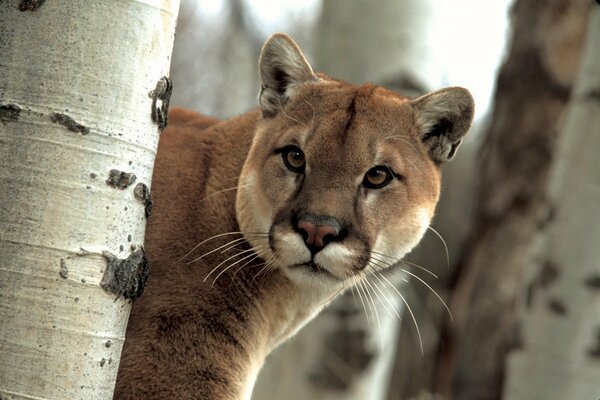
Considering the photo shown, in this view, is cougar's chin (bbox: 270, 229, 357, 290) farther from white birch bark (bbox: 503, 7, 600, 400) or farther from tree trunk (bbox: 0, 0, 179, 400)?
white birch bark (bbox: 503, 7, 600, 400)

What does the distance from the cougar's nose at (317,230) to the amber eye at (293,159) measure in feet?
1.32

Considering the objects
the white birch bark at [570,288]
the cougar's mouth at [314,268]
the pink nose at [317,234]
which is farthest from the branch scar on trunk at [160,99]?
the white birch bark at [570,288]

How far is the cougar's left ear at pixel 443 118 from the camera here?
4.35 meters

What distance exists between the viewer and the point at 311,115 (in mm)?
4309

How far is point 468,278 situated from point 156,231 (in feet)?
22.6

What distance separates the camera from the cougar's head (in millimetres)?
3879

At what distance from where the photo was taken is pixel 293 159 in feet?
13.8

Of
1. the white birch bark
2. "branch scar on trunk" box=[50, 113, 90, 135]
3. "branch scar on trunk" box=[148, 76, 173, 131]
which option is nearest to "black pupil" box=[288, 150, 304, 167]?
"branch scar on trunk" box=[148, 76, 173, 131]

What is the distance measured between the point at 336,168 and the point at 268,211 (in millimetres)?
377

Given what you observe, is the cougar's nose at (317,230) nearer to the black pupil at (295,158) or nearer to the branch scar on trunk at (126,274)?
the black pupil at (295,158)

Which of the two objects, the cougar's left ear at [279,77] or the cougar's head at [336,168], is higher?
the cougar's left ear at [279,77]

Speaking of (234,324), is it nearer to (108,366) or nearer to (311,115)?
(311,115)

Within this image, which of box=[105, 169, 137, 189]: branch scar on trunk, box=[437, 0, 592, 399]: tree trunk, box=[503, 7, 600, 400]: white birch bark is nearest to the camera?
box=[105, 169, 137, 189]: branch scar on trunk

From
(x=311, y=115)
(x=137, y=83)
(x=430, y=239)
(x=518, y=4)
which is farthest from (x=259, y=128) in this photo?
(x=430, y=239)
